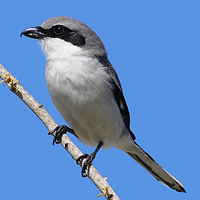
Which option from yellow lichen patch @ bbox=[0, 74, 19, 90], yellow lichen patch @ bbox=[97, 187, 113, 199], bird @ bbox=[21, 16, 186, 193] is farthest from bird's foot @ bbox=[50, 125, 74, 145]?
yellow lichen patch @ bbox=[97, 187, 113, 199]

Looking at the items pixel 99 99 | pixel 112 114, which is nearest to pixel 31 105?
pixel 99 99

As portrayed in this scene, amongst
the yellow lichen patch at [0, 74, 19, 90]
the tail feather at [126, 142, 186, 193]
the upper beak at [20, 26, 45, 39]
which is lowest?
the tail feather at [126, 142, 186, 193]

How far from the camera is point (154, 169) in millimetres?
6590

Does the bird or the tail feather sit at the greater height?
the bird

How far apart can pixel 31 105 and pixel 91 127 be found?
48.7 inches

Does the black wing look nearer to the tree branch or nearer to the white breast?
Result: the white breast

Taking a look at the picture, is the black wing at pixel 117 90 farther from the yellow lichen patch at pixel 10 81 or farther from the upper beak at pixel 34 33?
the yellow lichen patch at pixel 10 81

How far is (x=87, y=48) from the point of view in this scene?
224 inches

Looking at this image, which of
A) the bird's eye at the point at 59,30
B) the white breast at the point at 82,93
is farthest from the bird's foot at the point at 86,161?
the bird's eye at the point at 59,30

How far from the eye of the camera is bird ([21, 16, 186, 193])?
5336 mm

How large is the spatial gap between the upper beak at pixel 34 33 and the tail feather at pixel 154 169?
111 inches

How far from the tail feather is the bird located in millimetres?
696

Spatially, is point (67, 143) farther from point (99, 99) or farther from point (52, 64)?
point (52, 64)

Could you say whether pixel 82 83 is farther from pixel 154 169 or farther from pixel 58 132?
pixel 154 169
